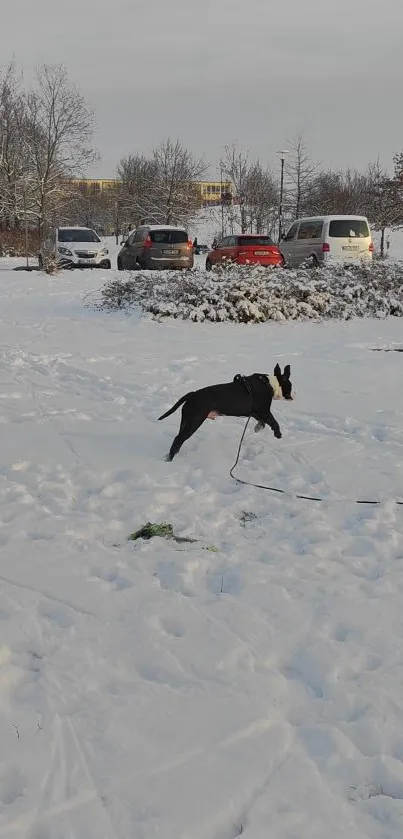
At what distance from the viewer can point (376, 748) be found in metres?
2.08

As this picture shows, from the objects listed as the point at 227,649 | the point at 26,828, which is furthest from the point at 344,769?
the point at 26,828

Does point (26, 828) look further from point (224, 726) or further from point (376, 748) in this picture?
point (376, 748)

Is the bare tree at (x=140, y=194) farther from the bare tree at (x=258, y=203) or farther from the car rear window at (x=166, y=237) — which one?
the car rear window at (x=166, y=237)

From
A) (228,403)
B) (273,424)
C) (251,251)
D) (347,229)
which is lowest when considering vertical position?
(273,424)

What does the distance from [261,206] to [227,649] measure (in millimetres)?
50771

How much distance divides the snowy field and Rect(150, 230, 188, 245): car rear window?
12416 mm

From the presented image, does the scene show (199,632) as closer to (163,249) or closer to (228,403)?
(228,403)

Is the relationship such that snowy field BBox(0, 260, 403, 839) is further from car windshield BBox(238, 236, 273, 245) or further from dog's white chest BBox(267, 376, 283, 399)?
car windshield BBox(238, 236, 273, 245)

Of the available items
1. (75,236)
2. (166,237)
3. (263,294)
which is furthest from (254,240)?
(75,236)

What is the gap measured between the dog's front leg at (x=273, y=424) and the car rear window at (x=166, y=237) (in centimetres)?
1333

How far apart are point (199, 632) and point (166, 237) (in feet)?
52.8

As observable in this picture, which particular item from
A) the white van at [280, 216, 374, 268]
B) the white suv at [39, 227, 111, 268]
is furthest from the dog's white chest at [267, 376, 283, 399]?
the white suv at [39, 227, 111, 268]

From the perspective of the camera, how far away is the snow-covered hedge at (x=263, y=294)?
37.5 ft

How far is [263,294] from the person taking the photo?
38.3ft
